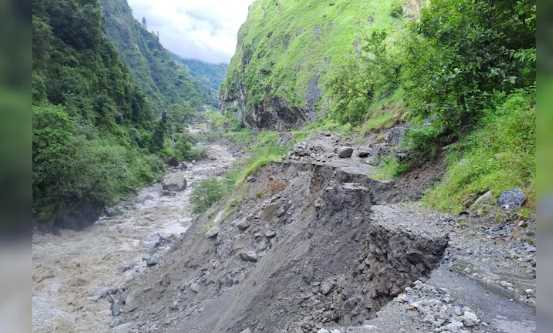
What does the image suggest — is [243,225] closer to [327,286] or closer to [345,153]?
[345,153]

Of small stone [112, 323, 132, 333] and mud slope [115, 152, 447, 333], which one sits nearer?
mud slope [115, 152, 447, 333]

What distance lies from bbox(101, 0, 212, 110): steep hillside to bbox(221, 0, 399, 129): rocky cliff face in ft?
112

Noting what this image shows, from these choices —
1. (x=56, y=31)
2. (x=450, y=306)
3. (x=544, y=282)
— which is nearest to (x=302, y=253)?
(x=450, y=306)

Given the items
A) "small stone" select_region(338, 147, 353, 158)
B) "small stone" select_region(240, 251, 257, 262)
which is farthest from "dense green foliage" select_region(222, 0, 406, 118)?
"small stone" select_region(240, 251, 257, 262)

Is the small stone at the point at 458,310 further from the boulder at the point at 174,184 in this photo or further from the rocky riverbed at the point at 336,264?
the boulder at the point at 174,184

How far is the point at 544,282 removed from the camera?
1.40 meters

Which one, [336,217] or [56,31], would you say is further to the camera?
[56,31]

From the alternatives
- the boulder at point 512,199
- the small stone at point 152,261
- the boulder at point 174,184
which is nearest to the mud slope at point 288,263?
the small stone at point 152,261

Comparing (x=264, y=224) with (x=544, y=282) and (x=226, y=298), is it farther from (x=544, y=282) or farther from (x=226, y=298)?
(x=544, y=282)

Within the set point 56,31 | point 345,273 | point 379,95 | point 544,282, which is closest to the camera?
point 544,282

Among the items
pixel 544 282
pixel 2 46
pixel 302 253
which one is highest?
pixel 2 46

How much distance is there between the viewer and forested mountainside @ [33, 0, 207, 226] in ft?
102

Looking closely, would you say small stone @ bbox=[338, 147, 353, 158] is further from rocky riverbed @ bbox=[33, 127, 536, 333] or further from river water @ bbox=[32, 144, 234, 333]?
river water @ bbox=[32, 144, 234, 333]

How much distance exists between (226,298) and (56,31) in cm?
5286
